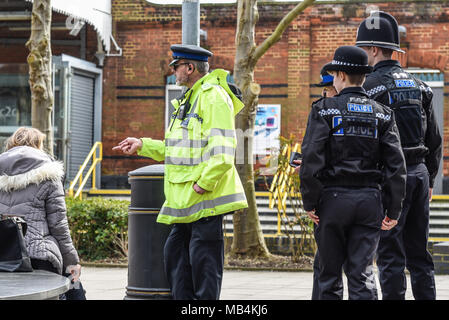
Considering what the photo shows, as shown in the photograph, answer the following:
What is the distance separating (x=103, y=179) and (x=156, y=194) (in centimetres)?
1526

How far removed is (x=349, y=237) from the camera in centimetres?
545

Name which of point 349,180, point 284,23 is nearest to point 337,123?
point 349,180

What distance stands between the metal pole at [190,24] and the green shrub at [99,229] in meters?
5.79

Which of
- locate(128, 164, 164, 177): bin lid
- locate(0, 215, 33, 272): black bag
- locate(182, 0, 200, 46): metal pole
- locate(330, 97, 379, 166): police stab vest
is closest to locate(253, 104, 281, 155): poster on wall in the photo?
locate(182, 0, 200, 46): metal pole

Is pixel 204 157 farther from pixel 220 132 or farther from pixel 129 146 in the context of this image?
pixel 129 146

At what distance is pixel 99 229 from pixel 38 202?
26.2 ft

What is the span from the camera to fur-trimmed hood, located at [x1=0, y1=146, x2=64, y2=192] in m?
5.78

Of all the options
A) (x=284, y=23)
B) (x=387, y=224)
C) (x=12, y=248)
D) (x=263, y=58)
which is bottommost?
(x=12, y=248)

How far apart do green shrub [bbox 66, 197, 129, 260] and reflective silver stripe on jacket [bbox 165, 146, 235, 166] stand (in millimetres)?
7658

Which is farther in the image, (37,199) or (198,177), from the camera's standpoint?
(198,177)

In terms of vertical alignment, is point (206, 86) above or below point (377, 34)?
below

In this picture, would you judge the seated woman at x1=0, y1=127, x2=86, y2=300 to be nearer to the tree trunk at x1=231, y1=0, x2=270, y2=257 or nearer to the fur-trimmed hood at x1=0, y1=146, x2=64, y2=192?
the fur-trimmed hood at x1=0, y1=146, x2=64, y2=192

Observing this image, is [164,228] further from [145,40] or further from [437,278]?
[145,40]
